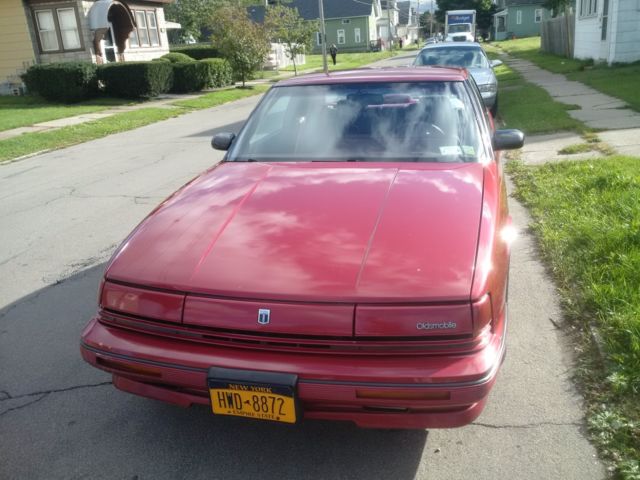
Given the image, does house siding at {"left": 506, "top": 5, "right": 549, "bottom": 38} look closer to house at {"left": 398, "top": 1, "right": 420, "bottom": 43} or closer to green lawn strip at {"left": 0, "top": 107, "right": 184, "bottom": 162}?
house at {"left": 398, "top": 1, "right": 420, "bottom": 43}

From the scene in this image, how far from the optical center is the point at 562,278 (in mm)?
4430

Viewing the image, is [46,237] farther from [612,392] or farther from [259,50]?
[259,50]

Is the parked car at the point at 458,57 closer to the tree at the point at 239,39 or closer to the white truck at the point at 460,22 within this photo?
the tree at the point at 239,39

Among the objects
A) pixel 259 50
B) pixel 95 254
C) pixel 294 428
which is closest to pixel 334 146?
pixel 294 428

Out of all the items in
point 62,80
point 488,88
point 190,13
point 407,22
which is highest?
point 190,13

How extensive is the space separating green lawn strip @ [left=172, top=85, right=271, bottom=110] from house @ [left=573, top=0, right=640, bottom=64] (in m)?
11.8

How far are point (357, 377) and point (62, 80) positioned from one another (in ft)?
68.5

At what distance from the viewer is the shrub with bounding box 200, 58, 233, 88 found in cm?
2488

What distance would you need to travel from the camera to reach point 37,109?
63.2ft

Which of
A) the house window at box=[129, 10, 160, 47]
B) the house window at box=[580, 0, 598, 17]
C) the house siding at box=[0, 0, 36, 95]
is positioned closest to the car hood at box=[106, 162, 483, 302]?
the house window at box=[580, 0, 598, 17]

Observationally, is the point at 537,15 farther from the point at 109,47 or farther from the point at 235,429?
the point at 235,429

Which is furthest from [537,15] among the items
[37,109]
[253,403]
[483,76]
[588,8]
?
[253,403]

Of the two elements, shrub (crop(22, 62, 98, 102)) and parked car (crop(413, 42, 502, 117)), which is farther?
shrub (crop(22, 62, 98, 102))

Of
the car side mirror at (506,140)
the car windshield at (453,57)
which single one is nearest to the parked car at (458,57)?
the car windshield at (453,57)
